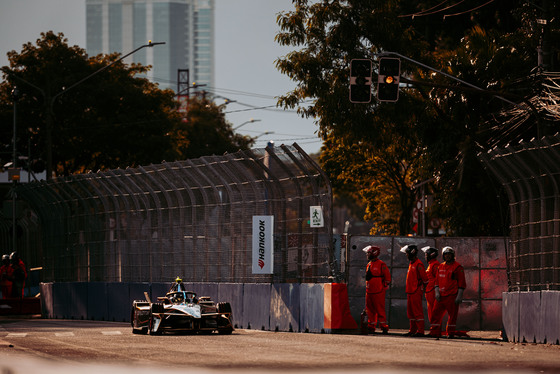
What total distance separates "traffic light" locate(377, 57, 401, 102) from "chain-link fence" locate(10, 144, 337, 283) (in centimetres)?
332

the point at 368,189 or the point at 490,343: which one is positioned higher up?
the point at 368,189

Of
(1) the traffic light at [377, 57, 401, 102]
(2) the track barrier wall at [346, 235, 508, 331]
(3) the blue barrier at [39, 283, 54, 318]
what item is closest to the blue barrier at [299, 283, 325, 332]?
(2) the track barrier wall at [346, 235, 508, 331]

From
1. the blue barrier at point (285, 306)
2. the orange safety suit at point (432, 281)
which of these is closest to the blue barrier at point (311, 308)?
the blue barrier at point (285, 306)

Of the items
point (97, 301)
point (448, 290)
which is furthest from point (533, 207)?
point (97, 301)

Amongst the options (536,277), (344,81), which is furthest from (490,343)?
(344,81)

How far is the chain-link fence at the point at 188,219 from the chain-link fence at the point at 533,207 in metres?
3.22

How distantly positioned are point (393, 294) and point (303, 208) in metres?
3.82

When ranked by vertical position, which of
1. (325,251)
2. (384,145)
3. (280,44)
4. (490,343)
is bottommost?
(490,343)

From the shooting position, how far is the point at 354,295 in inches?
974

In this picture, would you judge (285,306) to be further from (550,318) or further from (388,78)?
(550,318)

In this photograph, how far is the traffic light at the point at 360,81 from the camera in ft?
79.1

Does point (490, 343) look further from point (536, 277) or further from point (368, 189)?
point (368, 189)

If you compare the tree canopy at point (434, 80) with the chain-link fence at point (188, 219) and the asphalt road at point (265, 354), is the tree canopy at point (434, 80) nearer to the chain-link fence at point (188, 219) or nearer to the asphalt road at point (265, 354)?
the chain-link fence at point (188, 219)

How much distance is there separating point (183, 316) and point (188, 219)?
5839 millimetres
